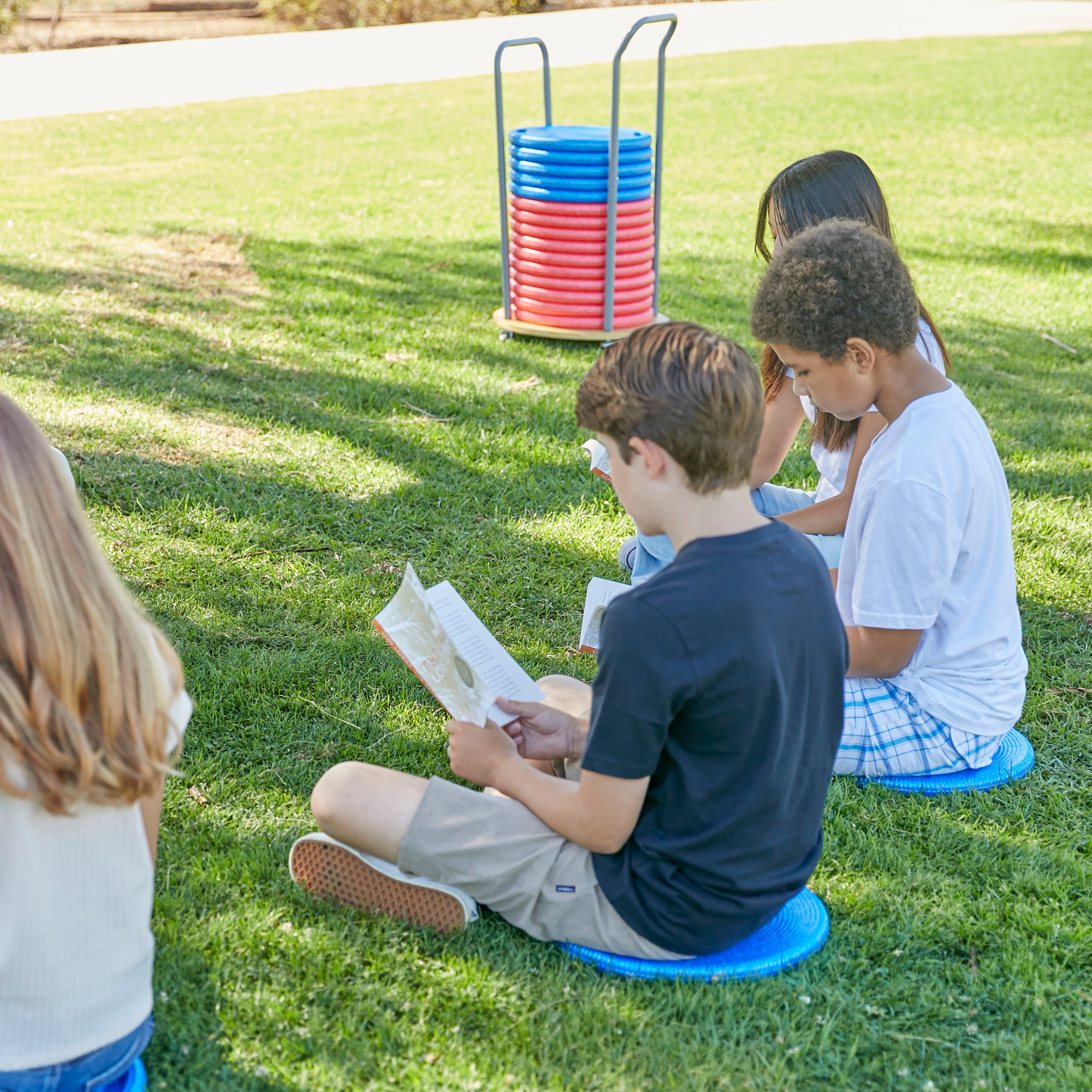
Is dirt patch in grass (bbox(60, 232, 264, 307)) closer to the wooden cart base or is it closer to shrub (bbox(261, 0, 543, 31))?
the wooden cart base

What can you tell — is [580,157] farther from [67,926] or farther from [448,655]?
[67,926]

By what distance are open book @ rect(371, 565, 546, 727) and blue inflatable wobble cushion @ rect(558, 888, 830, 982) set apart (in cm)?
53

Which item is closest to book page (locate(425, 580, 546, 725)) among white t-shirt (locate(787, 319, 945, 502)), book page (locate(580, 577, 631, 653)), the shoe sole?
the shoe sole

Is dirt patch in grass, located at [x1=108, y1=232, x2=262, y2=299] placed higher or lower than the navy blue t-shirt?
lower

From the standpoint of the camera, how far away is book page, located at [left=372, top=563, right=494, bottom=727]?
248cm

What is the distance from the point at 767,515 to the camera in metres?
3.82

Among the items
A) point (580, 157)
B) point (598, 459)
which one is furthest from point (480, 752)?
point (580, 157)

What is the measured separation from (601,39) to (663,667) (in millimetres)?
23929

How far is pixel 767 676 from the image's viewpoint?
1952 mm

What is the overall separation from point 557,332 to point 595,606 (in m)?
3.31

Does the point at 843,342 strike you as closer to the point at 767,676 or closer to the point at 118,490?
the point at 767,676

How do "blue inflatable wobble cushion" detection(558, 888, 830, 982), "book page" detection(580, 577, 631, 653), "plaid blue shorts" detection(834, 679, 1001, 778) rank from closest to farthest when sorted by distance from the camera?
"blue inflatable wobble cushion" detection(558, 888, 830, 982) < "plaid blue shorts" detection(834, 679, 1001, 778) < "book page" detection(580, 577, 631, 653)

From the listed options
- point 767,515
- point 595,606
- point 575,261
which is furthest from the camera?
point 575,261

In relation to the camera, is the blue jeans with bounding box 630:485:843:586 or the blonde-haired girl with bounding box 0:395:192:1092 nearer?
the blonde-haired girl with bounding box 0:395:192:1092
